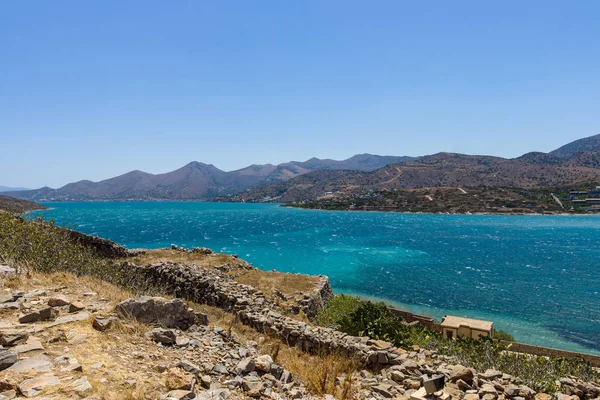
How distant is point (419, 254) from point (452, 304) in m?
32.7

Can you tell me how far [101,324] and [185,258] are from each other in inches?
881

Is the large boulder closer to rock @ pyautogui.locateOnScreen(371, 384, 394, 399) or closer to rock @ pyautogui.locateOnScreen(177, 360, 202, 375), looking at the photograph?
rock @ pyautogui.locateOnScreen(177, 360, 202, 375)

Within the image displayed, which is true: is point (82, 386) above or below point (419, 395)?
above

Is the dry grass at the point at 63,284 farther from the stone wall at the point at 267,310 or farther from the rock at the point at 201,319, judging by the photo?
the stone wall at the point at 267,310

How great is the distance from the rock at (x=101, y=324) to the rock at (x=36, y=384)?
7.41 feet

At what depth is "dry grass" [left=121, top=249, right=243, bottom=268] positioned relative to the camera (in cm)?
2766

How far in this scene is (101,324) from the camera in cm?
764

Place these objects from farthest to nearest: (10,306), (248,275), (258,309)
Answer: (248,275), (258,309), (10,306)

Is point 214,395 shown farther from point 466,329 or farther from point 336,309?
point 466,329

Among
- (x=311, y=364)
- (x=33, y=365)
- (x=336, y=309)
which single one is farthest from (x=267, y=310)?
(x=336, y=309)

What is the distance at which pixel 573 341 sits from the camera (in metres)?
29.4

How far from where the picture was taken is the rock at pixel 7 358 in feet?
18.3

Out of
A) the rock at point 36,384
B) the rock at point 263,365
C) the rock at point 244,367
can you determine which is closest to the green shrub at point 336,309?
the rock at point 263,365

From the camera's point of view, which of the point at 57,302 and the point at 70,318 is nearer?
the point at 70,318
